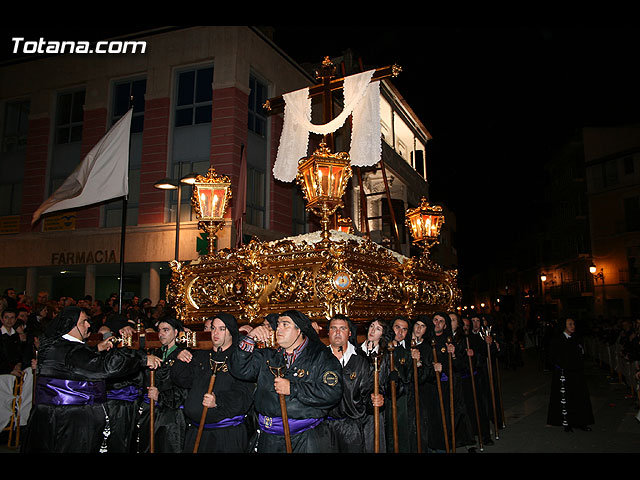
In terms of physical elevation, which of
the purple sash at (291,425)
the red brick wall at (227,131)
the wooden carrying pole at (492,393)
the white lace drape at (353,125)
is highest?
the red brick wall at (227,131)

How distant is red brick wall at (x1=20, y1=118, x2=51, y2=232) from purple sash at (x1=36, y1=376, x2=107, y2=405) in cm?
1405

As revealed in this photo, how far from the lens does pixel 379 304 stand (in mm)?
7289

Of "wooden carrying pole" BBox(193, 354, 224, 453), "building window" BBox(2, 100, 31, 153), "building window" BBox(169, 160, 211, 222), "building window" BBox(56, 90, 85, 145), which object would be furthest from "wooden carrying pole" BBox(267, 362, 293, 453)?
"building window" BBox(2, 100, 31, 153)

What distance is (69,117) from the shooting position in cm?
1745

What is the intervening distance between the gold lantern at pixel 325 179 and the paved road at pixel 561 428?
4422 mm

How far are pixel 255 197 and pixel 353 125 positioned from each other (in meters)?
7.94

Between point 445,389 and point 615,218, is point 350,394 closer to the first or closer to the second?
point 445,389

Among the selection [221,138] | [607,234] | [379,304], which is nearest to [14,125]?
[221,138]

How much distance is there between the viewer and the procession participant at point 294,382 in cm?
393

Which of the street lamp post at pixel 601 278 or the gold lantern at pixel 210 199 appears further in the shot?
the street lamp post at pixel 601 278

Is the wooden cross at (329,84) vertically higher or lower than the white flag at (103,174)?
higher

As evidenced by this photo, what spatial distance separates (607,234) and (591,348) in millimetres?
11667

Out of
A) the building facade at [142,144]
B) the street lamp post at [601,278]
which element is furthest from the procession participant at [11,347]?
the street lamp post at [601,278]

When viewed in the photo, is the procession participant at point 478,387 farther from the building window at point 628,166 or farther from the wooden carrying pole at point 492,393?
the building window at point 628,166
